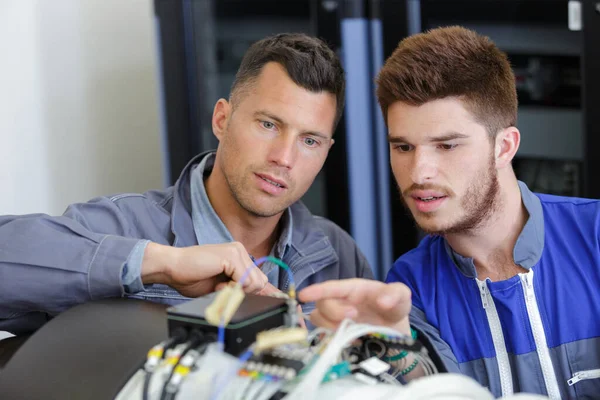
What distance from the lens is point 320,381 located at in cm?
75

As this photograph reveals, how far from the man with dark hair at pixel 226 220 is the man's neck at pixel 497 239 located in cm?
34

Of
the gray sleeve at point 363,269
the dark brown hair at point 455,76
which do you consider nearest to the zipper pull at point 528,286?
the dark brown hair at point 455,76

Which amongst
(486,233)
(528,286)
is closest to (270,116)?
(486,233)

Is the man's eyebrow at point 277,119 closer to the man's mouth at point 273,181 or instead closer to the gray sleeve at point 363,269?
the man's mouth at point 273,181

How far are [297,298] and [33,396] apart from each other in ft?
1.20

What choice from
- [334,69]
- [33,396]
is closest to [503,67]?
[334,69]

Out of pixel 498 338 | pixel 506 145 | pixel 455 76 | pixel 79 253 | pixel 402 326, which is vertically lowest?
pixel 498 338

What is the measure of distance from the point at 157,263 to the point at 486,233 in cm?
63

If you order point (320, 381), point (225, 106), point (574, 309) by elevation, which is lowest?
point (574, 309)

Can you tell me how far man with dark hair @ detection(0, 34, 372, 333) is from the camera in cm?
123

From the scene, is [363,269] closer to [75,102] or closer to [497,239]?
[497,239]

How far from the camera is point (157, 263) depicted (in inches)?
48.1

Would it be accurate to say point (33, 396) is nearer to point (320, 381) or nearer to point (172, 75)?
point (320, 381)

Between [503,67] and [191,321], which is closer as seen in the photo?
[191,321]
